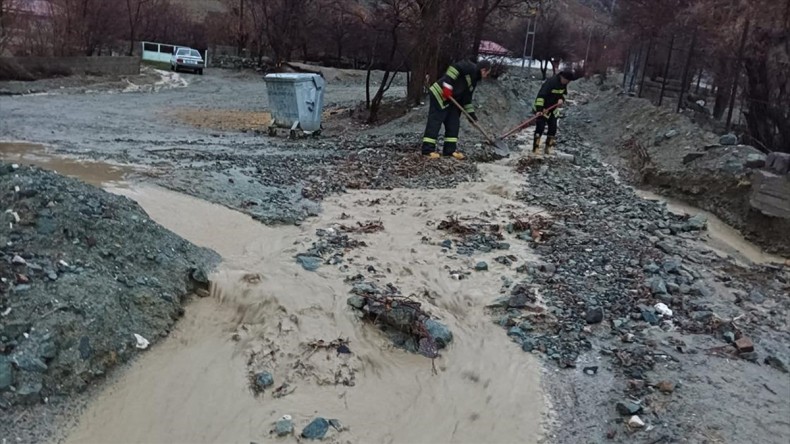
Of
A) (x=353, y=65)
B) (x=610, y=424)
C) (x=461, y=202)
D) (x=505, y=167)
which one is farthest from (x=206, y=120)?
(x=353, y=65)

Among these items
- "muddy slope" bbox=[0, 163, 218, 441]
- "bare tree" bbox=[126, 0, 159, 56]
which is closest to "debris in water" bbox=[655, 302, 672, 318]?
"muddy slope" bbox=[0, 163, 218, 441]

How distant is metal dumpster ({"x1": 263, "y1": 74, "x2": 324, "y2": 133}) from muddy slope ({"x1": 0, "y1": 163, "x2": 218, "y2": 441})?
724 centimetres

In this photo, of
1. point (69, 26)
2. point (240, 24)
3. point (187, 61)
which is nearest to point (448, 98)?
point (69, 26)

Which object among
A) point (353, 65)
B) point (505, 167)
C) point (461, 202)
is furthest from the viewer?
point (353, 65)

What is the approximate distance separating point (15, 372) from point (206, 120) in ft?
39.9

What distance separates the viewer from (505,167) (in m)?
10.2

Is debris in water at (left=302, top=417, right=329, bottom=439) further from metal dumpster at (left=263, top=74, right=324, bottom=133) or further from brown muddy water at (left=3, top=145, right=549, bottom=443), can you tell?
metal dumpster at (left=263, top=74, right=324, bottom=133)

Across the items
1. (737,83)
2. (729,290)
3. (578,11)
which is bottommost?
(729,290)

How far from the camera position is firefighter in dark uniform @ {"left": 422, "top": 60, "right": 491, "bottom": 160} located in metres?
9.70

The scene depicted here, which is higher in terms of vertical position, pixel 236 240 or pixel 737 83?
pixel 737 83

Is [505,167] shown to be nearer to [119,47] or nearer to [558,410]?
[558,410]

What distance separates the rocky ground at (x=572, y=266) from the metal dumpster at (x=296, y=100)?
2.22 feet

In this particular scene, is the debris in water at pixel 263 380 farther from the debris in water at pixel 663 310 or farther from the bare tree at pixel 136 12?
the bare tree at pixel 136 12

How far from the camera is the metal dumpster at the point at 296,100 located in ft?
39.9
